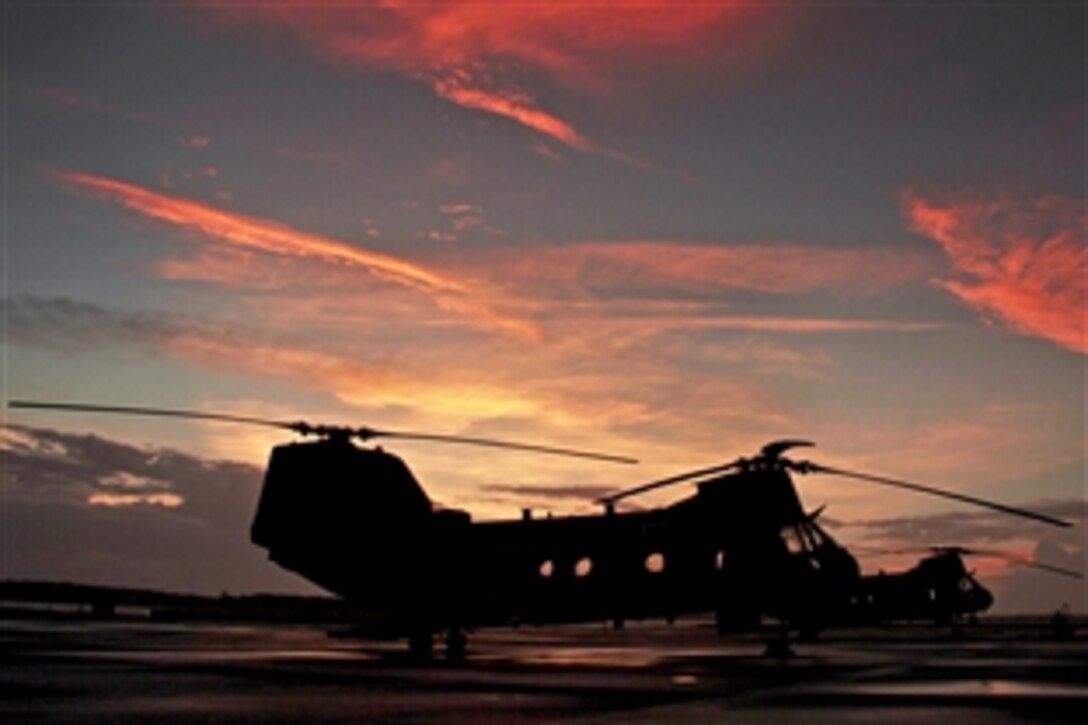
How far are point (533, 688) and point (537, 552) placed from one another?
1196 cm

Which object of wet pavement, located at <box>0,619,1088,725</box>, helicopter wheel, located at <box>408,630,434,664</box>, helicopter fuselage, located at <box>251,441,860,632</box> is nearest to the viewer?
wet pavement, located at <box>0,619,1088,725</box>

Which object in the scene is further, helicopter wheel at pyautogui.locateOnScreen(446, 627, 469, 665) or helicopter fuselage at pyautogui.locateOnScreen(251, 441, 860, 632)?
helicopter wheel at pyautogui.locateOnScreen(446, 627, 469, 665)

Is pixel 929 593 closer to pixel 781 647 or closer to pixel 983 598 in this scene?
pixel 983 598

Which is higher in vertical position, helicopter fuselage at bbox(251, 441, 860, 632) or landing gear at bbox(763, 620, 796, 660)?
helicopter fuselage at bbox(251, 441, 860, 632)

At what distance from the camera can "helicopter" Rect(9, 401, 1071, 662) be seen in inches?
1161

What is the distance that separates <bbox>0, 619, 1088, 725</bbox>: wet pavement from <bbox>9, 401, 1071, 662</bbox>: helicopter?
142 centimetres

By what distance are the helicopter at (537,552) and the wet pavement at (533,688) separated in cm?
142

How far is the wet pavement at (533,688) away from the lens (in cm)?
1472

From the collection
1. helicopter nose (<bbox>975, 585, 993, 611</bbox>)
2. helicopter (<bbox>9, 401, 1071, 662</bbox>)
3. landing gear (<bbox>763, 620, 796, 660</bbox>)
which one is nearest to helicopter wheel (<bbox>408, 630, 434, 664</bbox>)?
helicopter (<bbox>9, 401, 1071, 662</bbox>)

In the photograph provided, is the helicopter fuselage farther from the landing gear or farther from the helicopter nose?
the helicopter nose

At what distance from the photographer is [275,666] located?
25.7 meters

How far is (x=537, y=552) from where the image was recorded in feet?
103

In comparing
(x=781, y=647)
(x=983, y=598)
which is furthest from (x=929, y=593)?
(x=781, y=647)

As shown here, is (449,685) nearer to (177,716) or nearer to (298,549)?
(177,716)
